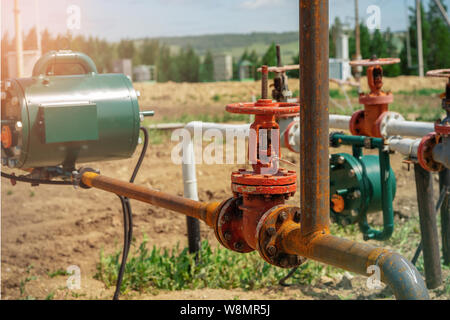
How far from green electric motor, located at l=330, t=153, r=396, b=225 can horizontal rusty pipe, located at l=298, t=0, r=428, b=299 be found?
1.70 metres

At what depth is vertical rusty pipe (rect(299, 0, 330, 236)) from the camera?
124cm

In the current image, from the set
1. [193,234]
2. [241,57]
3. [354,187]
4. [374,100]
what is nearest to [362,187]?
[354,187]

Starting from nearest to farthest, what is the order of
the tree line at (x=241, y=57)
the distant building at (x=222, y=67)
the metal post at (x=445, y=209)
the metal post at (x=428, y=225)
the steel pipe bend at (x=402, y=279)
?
the steel pipe bend at (x=402, y=279)
the metal post at (x=428, y=225)
the metal post at (x=445, y=209)
the tree line at (x=241, y=57)
the distant building at (x=222, y=67)

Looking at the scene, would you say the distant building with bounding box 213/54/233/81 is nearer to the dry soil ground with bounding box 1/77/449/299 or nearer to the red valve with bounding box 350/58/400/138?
the dry soil ground with bounding box 1/77/449/299

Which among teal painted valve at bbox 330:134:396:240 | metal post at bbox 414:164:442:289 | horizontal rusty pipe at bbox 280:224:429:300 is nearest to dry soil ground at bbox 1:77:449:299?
metal post at bbox 414:164:442:289

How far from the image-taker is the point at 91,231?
534 centimetres

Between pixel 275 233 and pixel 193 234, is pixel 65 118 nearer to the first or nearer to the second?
pixel 275 233

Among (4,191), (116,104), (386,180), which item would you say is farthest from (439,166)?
(4,191)

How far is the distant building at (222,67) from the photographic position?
3628cm

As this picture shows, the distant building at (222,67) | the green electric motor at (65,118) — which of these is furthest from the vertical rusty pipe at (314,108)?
the distant building at (222,67)

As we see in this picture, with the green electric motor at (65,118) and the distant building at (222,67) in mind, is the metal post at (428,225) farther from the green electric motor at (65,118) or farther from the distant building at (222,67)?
the distant building at (222,67)

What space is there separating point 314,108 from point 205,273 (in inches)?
106

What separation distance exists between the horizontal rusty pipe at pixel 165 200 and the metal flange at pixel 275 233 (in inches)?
9.2
